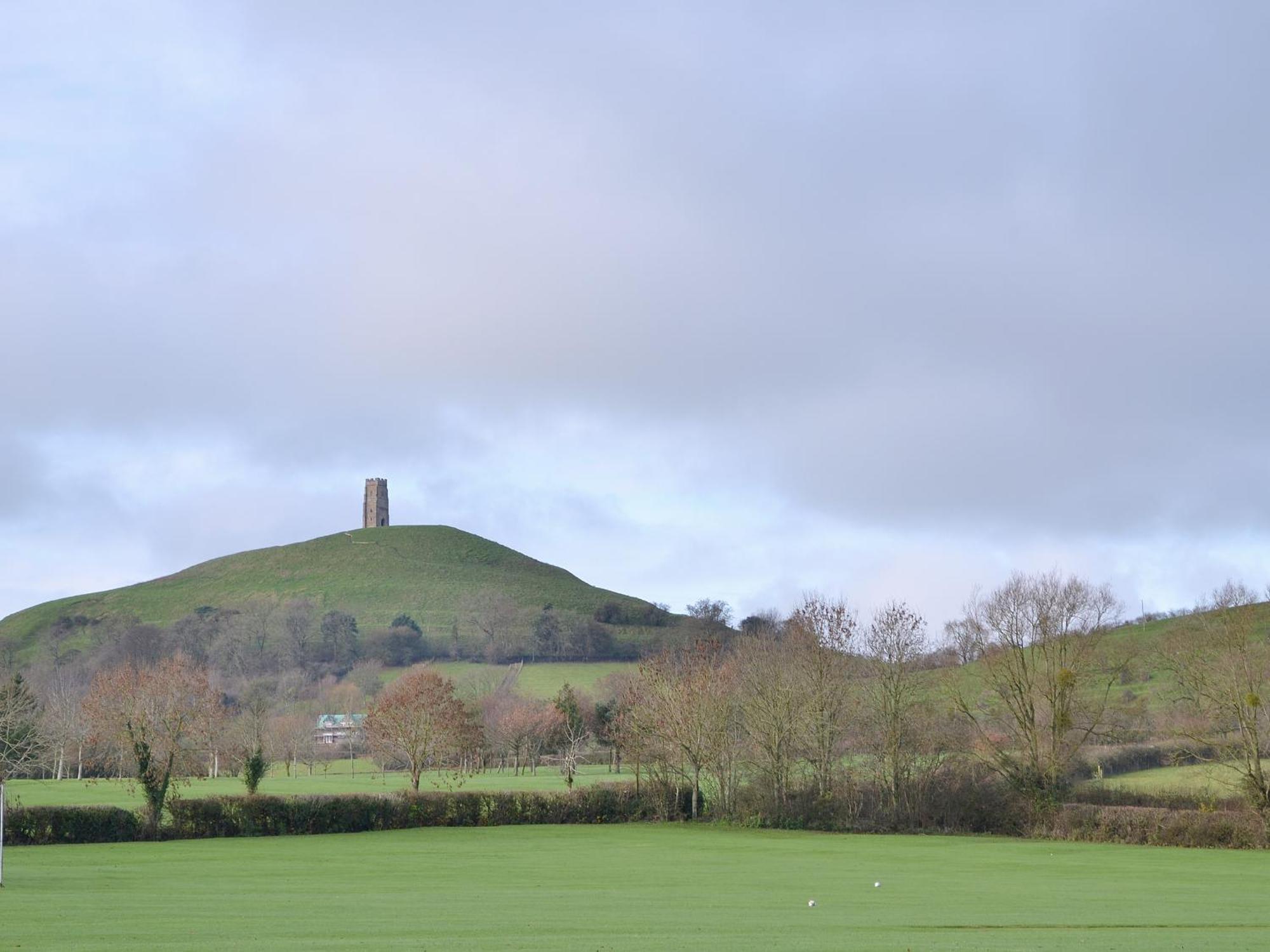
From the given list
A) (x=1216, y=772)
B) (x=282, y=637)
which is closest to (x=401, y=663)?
(x=282, y=637)

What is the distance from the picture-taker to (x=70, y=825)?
2023 inches

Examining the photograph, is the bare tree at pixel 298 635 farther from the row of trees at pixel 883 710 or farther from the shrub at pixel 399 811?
the shrub at pixel 399 811

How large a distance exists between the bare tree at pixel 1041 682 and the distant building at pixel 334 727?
7839 centimetres

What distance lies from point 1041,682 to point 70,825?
44585 mm

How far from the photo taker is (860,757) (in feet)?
201

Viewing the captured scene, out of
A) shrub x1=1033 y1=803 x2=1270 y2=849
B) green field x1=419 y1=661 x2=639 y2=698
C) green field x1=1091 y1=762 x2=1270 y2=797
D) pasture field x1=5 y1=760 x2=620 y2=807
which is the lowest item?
shrub x1=1033 y1=803 x2=1270 y2=849

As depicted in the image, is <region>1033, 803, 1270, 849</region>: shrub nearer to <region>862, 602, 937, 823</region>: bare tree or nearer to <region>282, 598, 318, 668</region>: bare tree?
<region>862, 602, 937, 823</region>: bare tree

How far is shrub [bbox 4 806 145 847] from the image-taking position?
4994 cm

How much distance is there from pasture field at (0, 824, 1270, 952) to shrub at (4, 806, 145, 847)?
158 centimetres

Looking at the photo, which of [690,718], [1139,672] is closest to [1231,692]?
[690,718]

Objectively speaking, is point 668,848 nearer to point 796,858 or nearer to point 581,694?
point 796,858

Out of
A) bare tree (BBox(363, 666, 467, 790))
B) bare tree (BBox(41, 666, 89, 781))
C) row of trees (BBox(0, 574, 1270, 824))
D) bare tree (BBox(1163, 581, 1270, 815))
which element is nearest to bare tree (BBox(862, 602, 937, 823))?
row of trees (BBox(0, 574, 1270, 824))

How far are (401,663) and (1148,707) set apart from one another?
413 ft

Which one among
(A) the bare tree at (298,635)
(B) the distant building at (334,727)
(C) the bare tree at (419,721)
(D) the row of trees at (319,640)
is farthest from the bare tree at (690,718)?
(A) the bare tree at (298,635)
